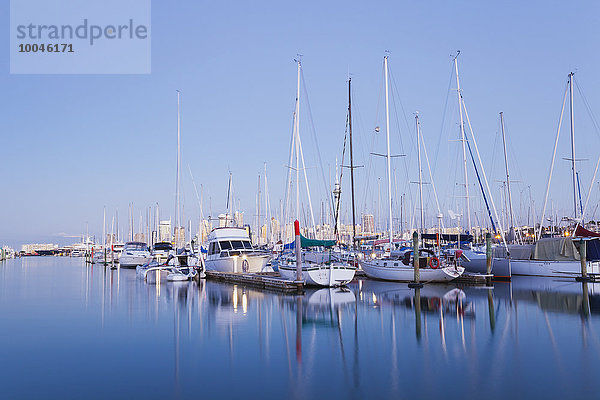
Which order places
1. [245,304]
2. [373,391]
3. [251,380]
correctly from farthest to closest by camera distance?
[245,304] < [251,380] < [373,391]

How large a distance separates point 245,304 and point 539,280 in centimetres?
2373

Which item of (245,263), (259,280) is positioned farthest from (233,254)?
(259,280)

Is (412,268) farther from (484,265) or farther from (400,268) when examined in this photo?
(484,265)

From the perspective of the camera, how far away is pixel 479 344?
16016 mm

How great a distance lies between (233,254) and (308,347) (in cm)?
2864

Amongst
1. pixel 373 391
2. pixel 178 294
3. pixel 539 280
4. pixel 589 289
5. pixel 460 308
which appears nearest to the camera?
pixel 373 391

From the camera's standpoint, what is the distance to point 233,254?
44.1 metres

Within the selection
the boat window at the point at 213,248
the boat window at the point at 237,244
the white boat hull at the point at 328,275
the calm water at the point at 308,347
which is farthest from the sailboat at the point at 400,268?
the boat window at the point at 213,248

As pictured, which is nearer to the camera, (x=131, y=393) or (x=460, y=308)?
(x=131, y=393)

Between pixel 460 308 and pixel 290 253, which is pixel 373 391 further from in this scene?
pixel 290 253

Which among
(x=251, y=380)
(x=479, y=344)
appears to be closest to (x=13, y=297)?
(x=251, y=380)

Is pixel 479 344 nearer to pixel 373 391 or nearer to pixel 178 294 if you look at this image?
pixel 373 391

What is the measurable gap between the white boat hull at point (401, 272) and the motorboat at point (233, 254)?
899 centimetres

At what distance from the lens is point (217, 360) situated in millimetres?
14430
